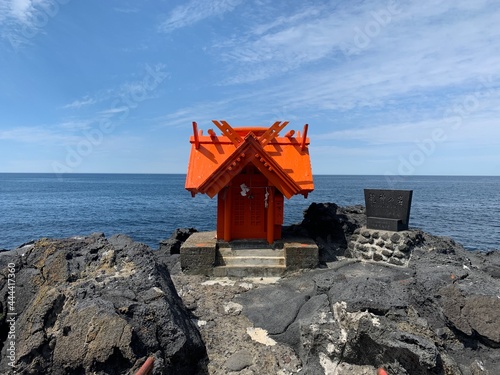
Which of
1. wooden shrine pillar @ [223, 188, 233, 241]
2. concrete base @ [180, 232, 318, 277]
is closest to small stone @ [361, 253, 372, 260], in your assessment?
concrete base @ [180, 232, 318, 277]

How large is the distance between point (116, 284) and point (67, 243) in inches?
90.9

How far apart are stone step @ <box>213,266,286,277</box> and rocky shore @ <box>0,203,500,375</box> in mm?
3064

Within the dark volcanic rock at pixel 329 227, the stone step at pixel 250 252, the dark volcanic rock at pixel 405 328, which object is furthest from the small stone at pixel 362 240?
the dark volcanic rock at pixel 405 328

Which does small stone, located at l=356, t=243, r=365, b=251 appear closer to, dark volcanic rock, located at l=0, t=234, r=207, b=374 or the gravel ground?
the gravel ground

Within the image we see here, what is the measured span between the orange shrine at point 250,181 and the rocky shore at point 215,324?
15.8 feet

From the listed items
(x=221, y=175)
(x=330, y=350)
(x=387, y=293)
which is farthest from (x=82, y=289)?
(x=221, y=175)

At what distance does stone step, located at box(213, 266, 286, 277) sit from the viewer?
40.8 ft

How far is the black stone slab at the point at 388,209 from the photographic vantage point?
1316cm

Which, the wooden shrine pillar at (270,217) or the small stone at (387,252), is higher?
the wooden shrine pillar at (270,217)

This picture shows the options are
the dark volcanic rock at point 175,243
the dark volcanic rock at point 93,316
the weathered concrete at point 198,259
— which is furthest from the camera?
the dark volcanic rock at point 175,243

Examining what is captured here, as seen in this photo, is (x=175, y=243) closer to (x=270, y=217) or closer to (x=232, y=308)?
(x=270, y=217)

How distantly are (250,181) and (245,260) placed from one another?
3.27 m

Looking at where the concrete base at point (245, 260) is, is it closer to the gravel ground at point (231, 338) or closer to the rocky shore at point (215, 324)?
the gravel ground at point (231, 338)

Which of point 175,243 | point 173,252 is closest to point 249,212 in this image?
point 173,252
